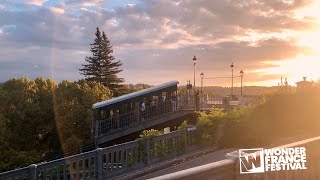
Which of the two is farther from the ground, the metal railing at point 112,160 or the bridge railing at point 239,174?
A: the bridge railing at point 239,174

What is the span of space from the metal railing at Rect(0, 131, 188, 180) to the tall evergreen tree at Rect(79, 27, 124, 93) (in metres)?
54.8

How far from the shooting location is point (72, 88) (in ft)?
129

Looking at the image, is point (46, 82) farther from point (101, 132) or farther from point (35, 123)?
point (101, 132)

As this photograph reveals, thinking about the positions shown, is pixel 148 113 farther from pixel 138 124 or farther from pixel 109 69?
pixel 109 69

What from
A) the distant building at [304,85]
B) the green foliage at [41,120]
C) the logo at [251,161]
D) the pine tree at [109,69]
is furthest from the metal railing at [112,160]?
the pine tree at [109,69]

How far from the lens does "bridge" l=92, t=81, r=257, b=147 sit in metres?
27.9

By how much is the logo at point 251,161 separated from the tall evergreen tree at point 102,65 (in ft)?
221

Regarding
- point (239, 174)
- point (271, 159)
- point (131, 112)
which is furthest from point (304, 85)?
point (239, 174)

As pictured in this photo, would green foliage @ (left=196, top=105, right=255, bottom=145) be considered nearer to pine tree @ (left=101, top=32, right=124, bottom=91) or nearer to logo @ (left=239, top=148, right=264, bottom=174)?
logo @ (left=239, top=148, right=264, bottom=174)

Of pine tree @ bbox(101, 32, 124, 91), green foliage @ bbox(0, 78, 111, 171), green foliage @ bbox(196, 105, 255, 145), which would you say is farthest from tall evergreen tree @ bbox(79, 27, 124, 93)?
green foliage @ bbox(196, 105, 255, 145)

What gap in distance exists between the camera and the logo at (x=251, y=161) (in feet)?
18.9

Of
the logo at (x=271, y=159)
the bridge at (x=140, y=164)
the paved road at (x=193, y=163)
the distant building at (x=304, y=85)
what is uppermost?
the distant building at (x=304, y=85)

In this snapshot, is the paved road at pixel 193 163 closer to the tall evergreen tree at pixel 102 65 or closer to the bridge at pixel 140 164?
the bridge at pixel 140 164

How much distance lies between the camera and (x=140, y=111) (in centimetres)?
2891
